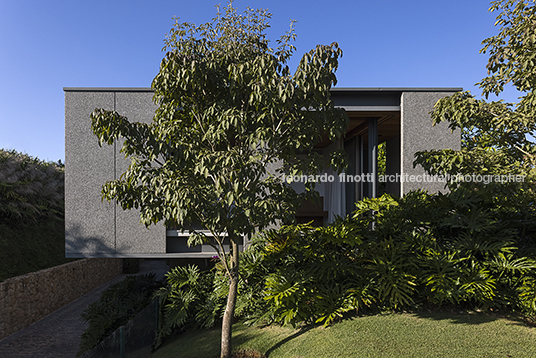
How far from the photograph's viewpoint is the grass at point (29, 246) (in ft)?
28.2

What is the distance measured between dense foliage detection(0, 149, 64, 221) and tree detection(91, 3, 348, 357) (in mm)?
7885

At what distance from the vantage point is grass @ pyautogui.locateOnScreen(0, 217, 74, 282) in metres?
8.59

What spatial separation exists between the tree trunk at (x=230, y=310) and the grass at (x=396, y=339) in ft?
1.27

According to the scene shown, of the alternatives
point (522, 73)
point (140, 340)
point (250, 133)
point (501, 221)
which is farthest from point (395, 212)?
point (140, 340)

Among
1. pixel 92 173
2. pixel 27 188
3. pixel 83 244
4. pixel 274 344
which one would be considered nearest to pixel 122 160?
pixel 92 173

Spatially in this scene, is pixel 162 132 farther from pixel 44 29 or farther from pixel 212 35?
pixel 44 29

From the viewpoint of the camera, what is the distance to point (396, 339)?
4328 mm

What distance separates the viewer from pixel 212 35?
467 cm

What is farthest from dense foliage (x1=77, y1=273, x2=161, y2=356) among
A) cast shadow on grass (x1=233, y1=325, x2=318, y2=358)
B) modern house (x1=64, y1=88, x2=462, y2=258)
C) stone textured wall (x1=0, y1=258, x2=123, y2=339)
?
cast shadow on grass (x1=233, y1=325, x2=318, y2=358)

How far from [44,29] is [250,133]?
654 cm

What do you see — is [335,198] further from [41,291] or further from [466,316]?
[41,291]

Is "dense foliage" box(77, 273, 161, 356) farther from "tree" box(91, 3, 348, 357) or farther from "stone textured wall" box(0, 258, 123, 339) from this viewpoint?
"tree" box(91, 3, 348, 357)

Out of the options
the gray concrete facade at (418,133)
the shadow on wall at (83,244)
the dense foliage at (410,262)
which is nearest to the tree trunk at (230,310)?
the dense foliage at (410,262)

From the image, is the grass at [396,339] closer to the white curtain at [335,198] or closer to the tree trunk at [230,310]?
the tree trunk at [230,310]
